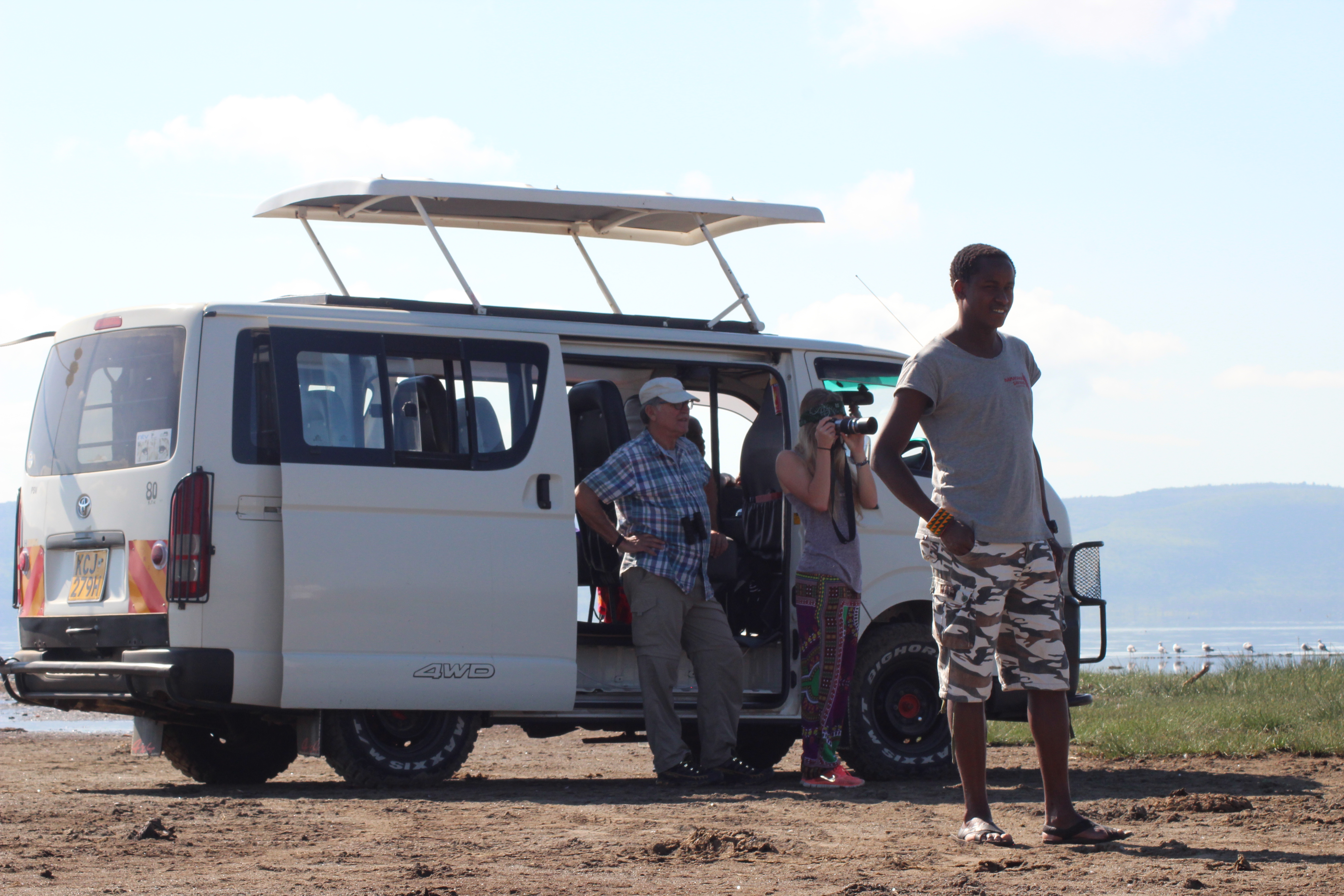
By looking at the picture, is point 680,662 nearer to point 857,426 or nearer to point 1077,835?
point 857,426

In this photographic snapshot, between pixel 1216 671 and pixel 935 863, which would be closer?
pixel 935 863

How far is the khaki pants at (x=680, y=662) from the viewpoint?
7484mm

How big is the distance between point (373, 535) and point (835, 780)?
2.34 meters

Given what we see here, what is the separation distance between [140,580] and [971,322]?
3525 mm

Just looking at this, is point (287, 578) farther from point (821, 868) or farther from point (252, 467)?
point (821, 868)

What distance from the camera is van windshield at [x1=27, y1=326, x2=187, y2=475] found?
6.88m

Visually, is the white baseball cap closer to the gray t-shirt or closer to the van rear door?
the van rear door

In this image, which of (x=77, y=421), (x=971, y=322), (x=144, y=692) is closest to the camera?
(x=971, y=322)

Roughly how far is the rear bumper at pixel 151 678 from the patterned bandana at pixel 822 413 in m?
2.72

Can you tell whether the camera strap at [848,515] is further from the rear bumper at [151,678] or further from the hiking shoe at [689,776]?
the rear bumper at [151,678]

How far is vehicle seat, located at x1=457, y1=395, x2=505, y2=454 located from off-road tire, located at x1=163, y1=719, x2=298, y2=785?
71.2 inches

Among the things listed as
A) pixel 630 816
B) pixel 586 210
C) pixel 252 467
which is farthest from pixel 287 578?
pixel 586 210

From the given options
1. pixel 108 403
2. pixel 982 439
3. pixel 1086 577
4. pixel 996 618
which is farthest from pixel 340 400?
pixel 1086 577

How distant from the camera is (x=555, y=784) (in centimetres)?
782
